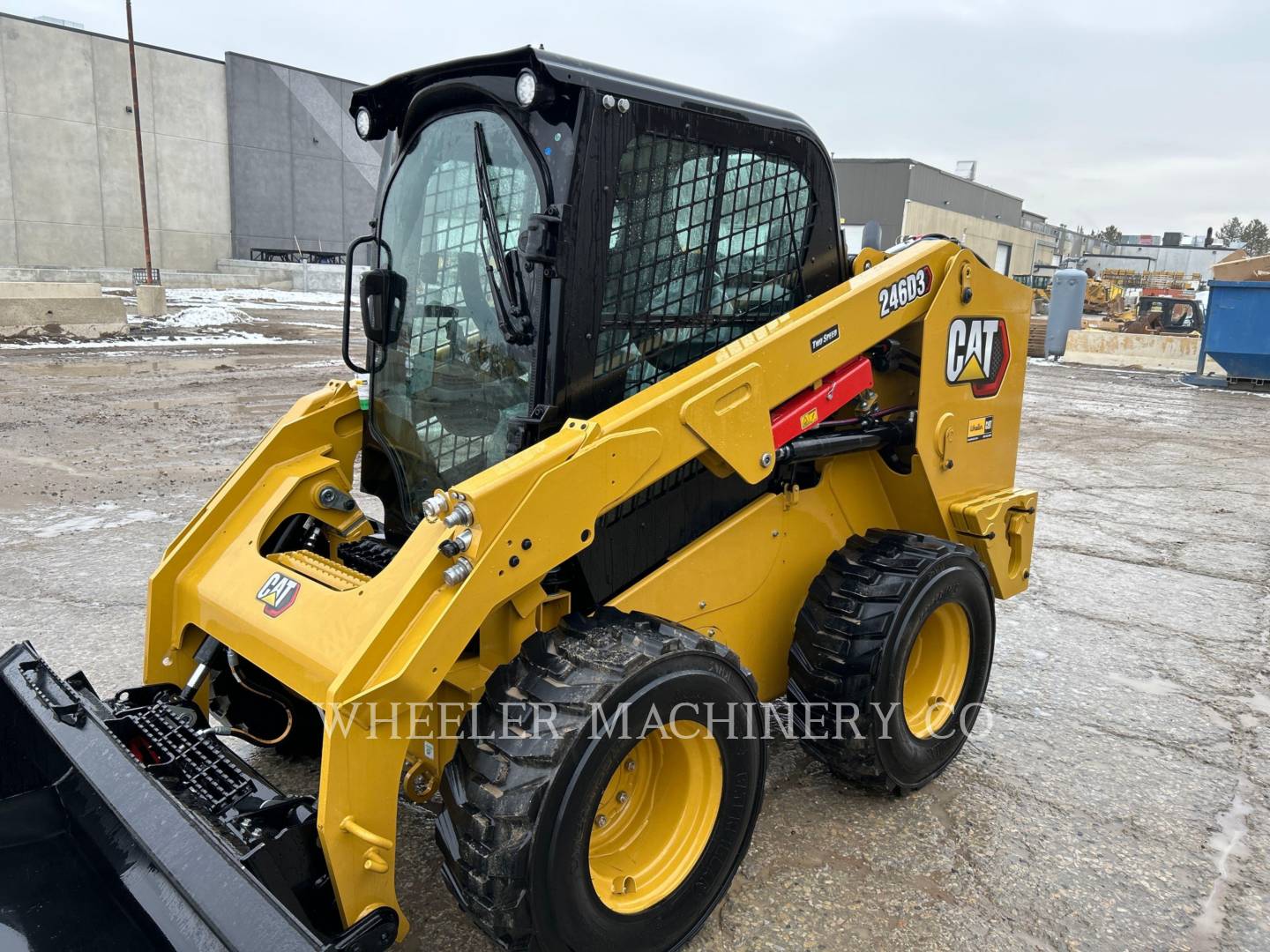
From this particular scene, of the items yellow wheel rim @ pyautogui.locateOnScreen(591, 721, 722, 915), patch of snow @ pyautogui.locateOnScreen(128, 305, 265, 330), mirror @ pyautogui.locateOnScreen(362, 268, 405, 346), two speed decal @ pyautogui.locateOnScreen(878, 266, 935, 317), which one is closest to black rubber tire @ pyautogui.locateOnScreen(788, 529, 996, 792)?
Answer: yellow wheel rim @ pyautogui.locateOnScreen(591, 721, 722, 915)

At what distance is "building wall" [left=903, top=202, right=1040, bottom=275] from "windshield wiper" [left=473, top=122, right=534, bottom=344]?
35.7 m

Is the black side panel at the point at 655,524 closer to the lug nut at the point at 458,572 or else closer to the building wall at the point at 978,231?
the lug nut at the point at 458,572

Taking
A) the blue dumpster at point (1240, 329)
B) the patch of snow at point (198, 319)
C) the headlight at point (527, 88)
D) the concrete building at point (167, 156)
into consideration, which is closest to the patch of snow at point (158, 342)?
the patch of snow at point (198, 319)

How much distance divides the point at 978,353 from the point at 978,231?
4845cm

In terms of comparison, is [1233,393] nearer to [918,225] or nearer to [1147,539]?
[1147,539]

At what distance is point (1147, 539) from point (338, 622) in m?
6.30

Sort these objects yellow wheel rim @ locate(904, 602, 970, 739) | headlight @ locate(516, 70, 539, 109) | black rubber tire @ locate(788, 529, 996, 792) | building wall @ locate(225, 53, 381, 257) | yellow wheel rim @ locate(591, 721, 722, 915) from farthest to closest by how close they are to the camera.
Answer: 1. building wall @ locate(225, 53, 381, 257)
2. yellow wheel rim @ locate(904, 602, 970, 739)
3. black rubber tire @ locate(788, 529, 996, 792)
4. yellow wheel rim @ locate(591, 721, 722, 915)
5. headlight @ locate(516, 70, 539, 109)

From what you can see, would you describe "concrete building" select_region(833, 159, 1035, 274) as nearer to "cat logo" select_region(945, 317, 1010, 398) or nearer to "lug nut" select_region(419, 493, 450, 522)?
"cat logo" select_region(945, 317, 1010, 398)

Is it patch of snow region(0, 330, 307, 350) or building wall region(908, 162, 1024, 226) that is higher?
building wall region(908, 162, 1024, 226)

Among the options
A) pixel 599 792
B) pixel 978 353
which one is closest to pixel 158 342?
pixel 978 353

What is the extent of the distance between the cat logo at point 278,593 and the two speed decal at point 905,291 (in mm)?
2025

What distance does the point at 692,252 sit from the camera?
274 centimetres

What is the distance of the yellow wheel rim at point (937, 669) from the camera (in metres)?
3.31

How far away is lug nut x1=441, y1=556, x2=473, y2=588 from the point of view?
2021 mm
